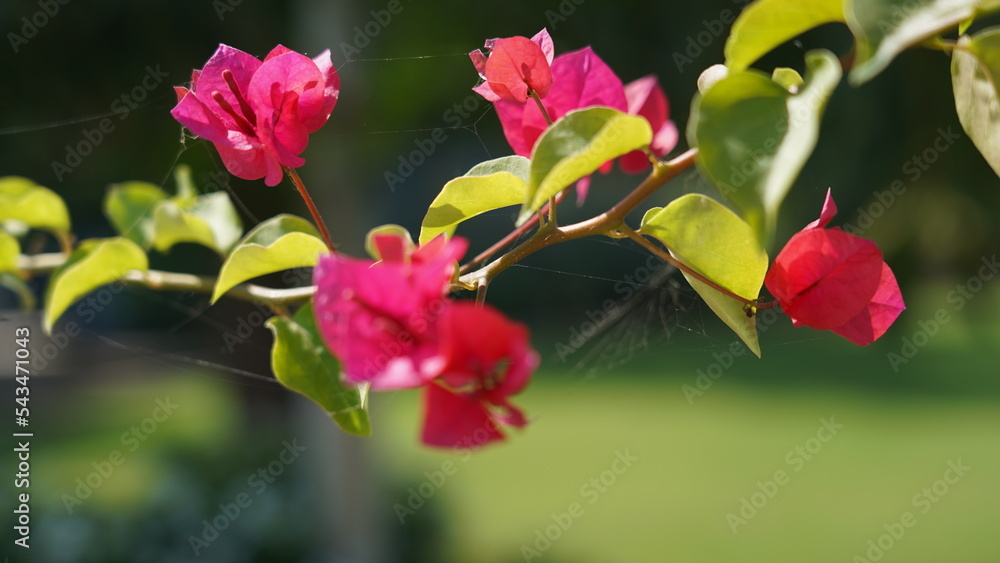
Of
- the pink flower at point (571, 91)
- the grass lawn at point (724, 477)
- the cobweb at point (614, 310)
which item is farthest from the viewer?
the grass lawn at point (724, 477)

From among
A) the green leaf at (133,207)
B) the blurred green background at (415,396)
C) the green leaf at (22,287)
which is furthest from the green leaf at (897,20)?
the green leaf at (22,287)

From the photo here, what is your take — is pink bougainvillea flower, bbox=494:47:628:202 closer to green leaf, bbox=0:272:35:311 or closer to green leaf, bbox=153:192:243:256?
green leaf, bbox=153:192:243:256

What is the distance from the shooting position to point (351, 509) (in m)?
2.83

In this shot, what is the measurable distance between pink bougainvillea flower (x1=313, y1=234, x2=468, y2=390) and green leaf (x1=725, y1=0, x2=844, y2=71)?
12 cm

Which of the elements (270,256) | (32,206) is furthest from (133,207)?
(270,256)

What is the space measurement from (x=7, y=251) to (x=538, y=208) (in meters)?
0.58

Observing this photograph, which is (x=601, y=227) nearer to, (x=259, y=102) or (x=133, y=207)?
(x=259, y=102)

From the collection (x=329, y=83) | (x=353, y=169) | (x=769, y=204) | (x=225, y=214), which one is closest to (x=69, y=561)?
(x=353, y=169)

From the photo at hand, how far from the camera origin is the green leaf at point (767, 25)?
293mm

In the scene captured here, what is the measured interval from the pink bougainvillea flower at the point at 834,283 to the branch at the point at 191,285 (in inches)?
9.5

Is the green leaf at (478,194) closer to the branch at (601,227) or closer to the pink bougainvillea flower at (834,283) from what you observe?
the branch at (601,227)

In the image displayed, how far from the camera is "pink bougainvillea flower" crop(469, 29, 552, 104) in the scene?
16.5 inches

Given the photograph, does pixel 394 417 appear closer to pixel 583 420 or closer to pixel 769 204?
pixel 583 420

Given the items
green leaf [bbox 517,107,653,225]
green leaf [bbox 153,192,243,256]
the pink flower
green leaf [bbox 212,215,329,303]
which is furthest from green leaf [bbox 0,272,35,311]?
green leaf [bbox 517,107,653,225]
